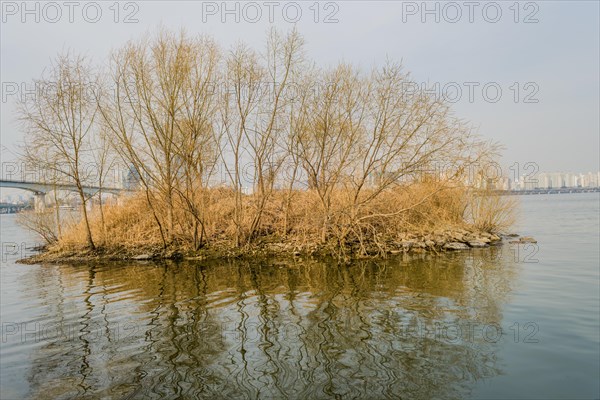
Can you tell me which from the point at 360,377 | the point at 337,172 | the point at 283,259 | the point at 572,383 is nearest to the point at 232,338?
the point at 360,377

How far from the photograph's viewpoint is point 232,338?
284 inches

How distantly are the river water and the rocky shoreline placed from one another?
487 cm

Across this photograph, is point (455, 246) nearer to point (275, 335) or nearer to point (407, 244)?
point (407, 244)

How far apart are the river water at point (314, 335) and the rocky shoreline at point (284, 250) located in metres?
4.87

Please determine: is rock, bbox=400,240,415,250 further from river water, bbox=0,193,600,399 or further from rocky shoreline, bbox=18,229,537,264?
river water, bbox=0,193,600,399

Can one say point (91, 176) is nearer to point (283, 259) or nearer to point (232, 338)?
point (283, 259)

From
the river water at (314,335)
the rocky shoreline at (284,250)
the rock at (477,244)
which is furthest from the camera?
the rock at (477,244)

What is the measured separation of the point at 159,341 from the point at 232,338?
1398mm

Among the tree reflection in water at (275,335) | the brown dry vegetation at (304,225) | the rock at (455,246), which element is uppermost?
the brown dry vegetation at (304,225)

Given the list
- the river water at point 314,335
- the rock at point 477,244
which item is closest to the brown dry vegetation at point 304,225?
the rock at point 477,244

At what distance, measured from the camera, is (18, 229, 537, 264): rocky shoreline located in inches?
732

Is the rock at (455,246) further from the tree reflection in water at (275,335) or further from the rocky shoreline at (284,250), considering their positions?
the tree reflection in water at (275,335)

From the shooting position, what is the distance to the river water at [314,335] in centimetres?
529

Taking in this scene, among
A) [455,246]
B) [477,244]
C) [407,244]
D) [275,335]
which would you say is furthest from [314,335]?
[477,244]
